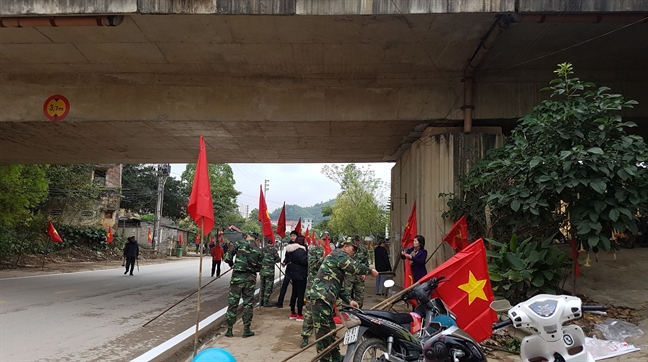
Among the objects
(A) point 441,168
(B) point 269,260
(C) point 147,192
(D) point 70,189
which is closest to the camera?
(A) point 441,168

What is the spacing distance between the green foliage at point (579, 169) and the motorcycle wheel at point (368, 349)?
3.46 m

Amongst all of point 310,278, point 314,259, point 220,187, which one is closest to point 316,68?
point 314,259

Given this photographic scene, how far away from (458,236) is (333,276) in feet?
13.9

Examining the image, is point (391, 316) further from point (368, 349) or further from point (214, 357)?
point (214, 357)

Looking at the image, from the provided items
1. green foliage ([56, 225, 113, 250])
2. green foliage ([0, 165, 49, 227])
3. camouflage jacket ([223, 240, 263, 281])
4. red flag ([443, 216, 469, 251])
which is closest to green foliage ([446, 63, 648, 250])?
red flag ([443, 216, 469, 251])

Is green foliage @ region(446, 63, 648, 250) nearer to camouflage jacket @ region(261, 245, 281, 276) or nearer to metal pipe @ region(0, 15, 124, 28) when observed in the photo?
camouflage jacket @ region(261, 245, 281, 276)

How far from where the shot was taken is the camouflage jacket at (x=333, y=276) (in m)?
5.72

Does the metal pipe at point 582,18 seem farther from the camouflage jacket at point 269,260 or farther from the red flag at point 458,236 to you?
the camouflage jacket at point 269,260

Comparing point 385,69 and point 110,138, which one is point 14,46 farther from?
point 385,69

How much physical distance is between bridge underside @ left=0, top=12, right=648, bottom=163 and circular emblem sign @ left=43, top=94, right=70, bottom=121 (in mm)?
137

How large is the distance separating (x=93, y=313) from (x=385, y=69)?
8425 mm

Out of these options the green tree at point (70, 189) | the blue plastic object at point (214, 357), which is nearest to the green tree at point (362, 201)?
the green tree at point (70, 189)

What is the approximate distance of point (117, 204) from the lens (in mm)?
40969

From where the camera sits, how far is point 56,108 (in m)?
10.3
